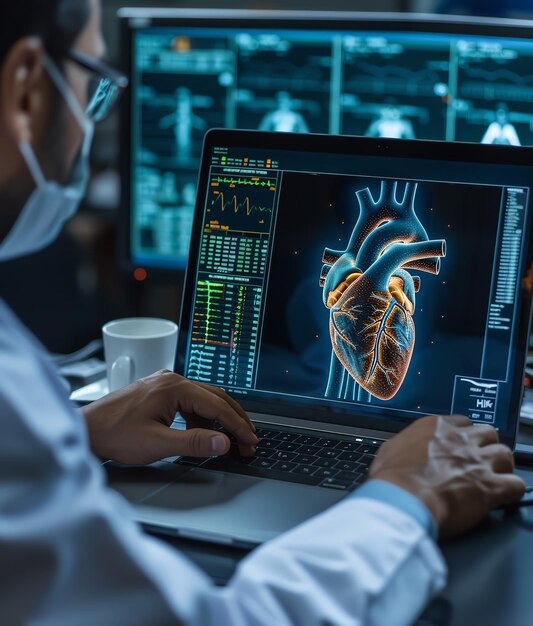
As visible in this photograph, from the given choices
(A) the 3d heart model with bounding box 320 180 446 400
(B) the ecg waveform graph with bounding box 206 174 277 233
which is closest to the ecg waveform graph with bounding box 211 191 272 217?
(B) the ecg waveform graph with bounding box 206 174 277 233

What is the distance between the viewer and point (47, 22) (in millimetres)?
702

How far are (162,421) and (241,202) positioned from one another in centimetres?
29

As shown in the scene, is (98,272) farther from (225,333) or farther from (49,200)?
(49,200)

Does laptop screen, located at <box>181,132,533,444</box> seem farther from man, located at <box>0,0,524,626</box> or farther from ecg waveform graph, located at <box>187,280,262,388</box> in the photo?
man, located at <box>0,0,524,626</box>

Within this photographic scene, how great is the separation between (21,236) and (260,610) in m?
0.46

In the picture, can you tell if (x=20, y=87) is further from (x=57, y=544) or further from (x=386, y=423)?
(x=386, y=423)

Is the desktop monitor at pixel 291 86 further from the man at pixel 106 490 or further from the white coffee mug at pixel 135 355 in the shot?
the man at pixel 106 490

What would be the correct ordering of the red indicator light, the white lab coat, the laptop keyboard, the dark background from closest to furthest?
the white lab coat, the laptop keyboard, the red indicator light, the dark background

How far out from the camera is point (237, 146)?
108 centimetres

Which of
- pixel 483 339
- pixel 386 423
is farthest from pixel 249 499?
pixel 483 339

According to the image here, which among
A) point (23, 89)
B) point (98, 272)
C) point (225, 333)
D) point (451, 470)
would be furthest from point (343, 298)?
point (98, 272)

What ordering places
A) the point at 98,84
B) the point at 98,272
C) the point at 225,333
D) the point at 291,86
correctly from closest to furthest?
the point at 98,84 < the point at 225,333 < the point at 291,86 < the point at 98,272

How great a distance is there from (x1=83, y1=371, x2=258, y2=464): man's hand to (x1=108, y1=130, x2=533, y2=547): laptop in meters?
0.02

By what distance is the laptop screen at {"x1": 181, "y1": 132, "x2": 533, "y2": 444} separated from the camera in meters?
0.98
